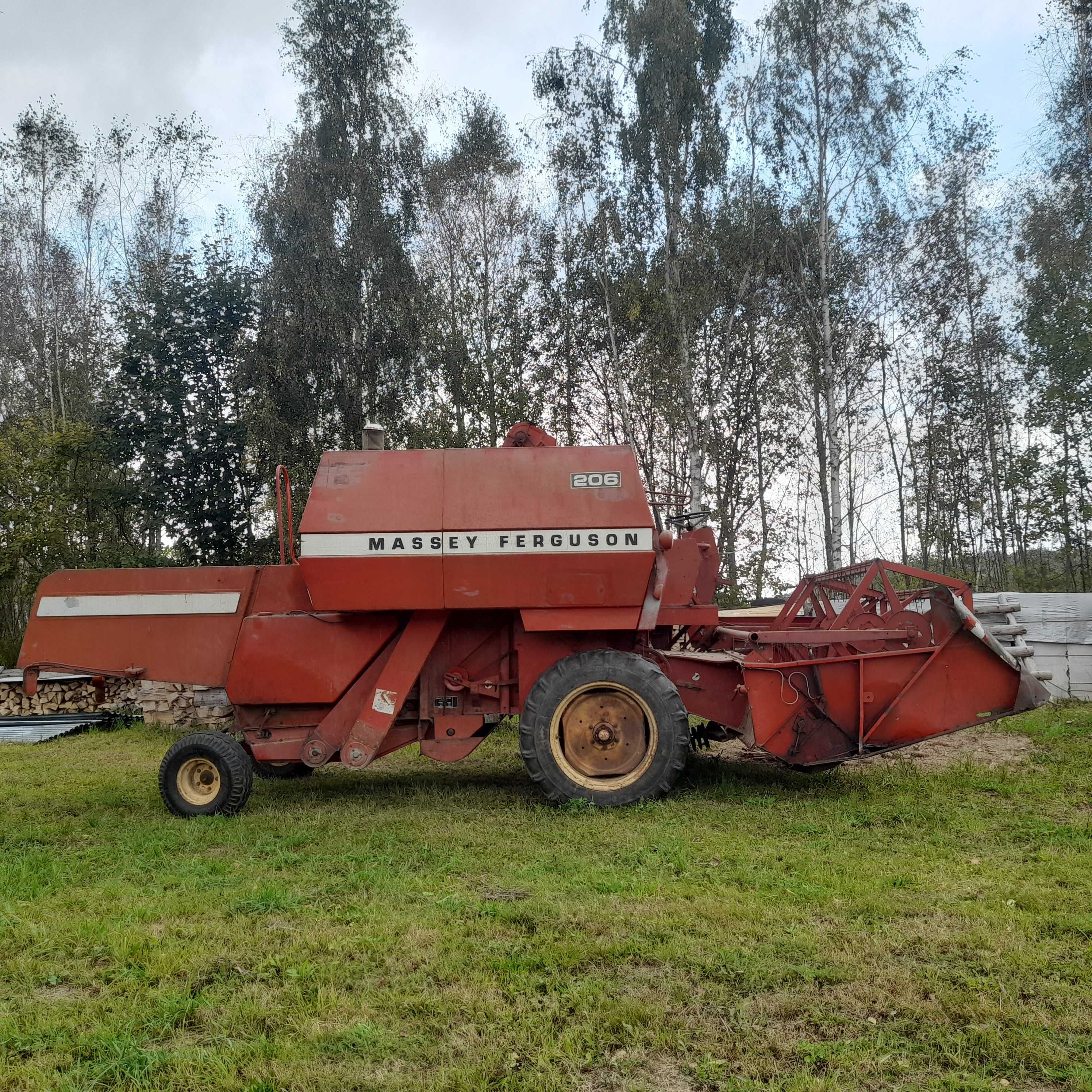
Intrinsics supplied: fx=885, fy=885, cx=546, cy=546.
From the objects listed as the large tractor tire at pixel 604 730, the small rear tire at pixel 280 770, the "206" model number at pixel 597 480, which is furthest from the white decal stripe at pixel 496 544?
the small rear tire at pixel 280 770

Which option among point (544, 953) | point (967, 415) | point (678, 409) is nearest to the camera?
point (544, 953)

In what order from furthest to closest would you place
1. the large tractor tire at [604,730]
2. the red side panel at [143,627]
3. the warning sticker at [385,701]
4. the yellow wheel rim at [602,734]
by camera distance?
1. the red side panel at [143,627]
2. the warning sticker at [385,701]
3. the yellow wheel rim at [602,734]
4. the large tractor tire at [604,730]

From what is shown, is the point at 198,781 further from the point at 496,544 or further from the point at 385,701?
the point at 496,544

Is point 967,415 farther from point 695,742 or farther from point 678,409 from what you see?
point 695,742

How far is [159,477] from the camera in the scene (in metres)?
18.7

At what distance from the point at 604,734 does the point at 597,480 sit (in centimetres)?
187

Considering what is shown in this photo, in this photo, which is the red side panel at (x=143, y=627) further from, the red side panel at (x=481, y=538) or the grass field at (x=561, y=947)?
the grass field at (x=561, y=947)

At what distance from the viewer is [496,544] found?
6426 mm

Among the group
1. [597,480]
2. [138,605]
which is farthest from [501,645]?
[138,605]

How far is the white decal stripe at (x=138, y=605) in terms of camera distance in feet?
22.3

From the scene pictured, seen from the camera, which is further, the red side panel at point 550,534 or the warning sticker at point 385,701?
the warning sticker at point 385,701

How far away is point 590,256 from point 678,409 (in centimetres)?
402

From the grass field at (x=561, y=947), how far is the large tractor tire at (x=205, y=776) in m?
0.25

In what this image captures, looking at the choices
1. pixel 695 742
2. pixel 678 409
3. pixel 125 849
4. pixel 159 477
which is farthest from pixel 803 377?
pixel 125 849
